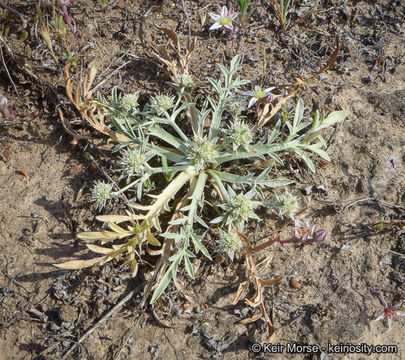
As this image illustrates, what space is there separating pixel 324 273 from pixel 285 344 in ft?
1.99

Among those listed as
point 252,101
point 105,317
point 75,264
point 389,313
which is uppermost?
point 252,101

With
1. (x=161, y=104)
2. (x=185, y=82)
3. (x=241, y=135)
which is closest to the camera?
(x=241, y=135)

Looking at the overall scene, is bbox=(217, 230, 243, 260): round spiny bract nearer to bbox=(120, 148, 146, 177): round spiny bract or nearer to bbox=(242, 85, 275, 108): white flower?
bbox=(120, 148, 146, 177): round spiny bract

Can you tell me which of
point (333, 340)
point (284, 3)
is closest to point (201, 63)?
point (284, 3)

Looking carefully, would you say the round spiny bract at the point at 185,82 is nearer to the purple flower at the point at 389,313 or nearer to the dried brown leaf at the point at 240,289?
the dried brown leaf at the point at 240,289

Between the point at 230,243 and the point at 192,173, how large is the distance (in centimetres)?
69

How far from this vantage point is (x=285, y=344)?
8.00 ft

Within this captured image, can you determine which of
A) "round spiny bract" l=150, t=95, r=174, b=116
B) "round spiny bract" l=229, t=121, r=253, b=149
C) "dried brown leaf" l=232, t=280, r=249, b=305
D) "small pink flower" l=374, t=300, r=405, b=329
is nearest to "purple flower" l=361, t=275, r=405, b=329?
"small pink flower" l=374, t=300, r=405, b=329

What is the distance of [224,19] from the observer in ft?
10.7

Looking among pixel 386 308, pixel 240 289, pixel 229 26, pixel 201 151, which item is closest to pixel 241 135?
pixel 201 151

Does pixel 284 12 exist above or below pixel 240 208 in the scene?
above

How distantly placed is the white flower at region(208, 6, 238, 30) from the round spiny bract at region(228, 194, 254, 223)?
5.71 ft

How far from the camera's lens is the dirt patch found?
2.48m

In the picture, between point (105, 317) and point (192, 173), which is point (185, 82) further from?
point (105, 317)
